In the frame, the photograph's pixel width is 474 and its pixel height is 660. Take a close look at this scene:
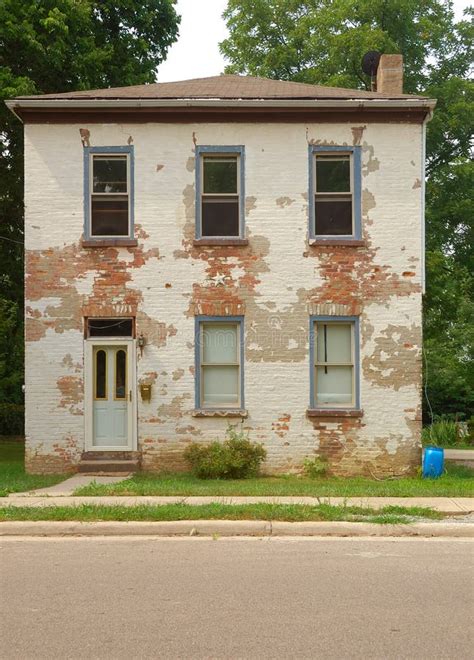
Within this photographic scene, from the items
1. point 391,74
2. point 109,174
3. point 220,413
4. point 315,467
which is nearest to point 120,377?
point 220,413

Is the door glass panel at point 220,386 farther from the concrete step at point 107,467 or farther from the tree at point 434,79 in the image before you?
the tree at point 434,79

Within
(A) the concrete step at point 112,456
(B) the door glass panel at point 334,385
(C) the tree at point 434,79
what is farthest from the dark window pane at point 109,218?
(C) the tree at point 434,79

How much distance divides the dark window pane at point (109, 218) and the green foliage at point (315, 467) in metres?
5.62

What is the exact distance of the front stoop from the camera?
1486cm

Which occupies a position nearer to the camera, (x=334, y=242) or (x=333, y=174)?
(x=334, y=242)

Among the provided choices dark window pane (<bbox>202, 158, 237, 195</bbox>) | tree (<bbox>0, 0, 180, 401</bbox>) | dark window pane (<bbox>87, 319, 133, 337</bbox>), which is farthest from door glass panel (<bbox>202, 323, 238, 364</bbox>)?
tree (<bbox>0, 0, 180, 401</bbox>)

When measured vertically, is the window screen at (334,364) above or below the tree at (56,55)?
below

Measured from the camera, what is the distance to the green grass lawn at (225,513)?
32.2 ft

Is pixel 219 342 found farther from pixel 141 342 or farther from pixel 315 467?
pixel 315 467

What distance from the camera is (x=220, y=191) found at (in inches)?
612

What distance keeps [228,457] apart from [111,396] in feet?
8.86

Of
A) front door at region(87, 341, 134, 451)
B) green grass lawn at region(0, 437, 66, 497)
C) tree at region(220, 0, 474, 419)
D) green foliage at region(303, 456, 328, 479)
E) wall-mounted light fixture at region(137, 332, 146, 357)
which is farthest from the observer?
tree at region(220, 0, 474, 419)

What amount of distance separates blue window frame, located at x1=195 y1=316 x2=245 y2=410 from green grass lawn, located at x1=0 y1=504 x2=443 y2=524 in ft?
16.6

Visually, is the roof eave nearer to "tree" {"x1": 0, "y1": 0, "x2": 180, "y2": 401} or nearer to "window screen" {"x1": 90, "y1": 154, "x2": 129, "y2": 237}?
"window screen" {"x1": 90, "y1": 154, "x2": 129, "y2": 237}
